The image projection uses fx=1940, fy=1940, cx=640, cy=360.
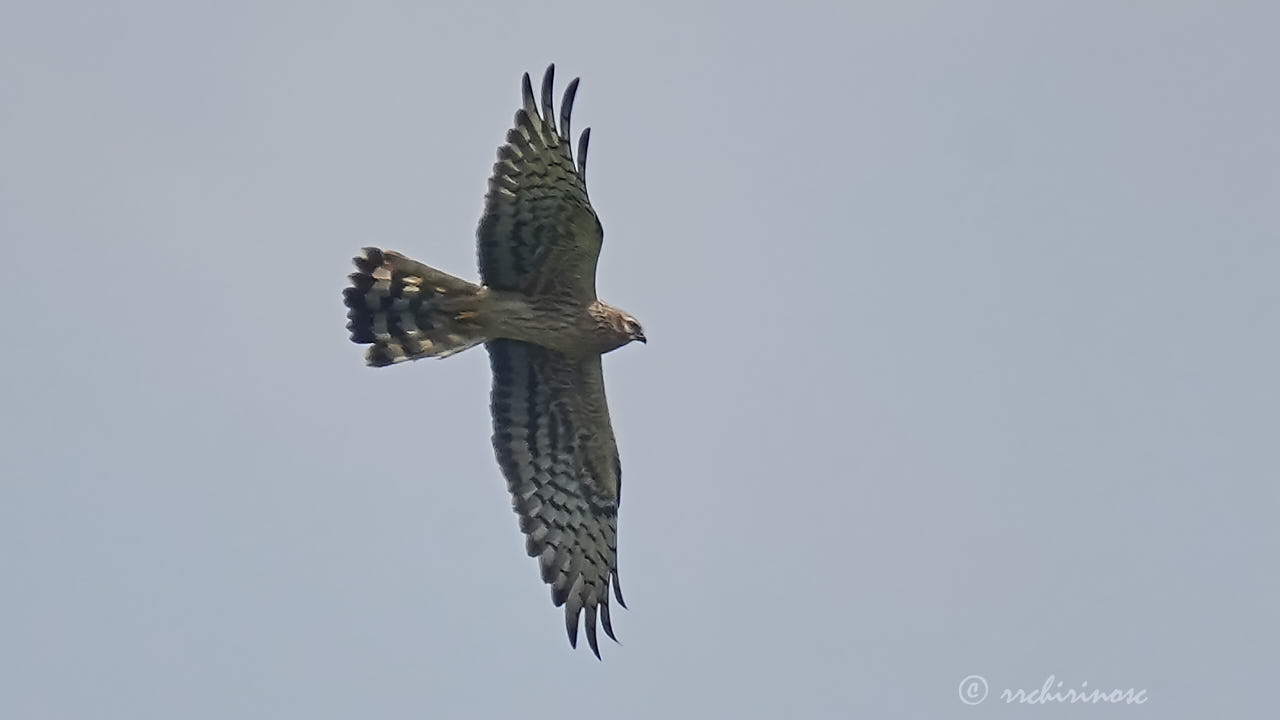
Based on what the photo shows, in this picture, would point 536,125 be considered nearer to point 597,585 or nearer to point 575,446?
point 575,446

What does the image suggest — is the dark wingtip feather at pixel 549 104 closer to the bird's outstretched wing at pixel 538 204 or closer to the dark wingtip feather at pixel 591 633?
the bird's outstretched wing at pixel 538 204

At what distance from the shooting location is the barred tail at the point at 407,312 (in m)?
12.9

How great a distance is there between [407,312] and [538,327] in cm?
88

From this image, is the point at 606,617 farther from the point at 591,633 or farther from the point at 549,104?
the point at 549,104

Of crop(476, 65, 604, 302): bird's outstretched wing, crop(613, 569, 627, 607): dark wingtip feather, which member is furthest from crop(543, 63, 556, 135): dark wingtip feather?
crop(613, 569, 627, 607): dark wingtip feather

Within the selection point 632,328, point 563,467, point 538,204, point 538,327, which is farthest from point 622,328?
point 563,467

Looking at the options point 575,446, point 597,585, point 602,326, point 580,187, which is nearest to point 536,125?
point 580,187

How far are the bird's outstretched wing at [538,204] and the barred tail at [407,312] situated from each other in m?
0.31

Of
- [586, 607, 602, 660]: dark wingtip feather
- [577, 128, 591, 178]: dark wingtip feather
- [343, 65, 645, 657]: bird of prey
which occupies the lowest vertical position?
[586, 607, 602, 660]: dark wingtip feather

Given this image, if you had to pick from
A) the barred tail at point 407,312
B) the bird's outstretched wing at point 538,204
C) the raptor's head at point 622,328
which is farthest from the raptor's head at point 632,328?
the barred tail at point 407,312

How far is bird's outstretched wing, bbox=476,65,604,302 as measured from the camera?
12609 millimetres

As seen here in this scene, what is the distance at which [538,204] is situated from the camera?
12.6 metres

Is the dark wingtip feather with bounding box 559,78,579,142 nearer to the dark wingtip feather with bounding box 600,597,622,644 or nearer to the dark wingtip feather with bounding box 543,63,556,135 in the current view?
the dark wingtip feather with bounding box 543,63,556,135

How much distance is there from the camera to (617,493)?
45.8ft
